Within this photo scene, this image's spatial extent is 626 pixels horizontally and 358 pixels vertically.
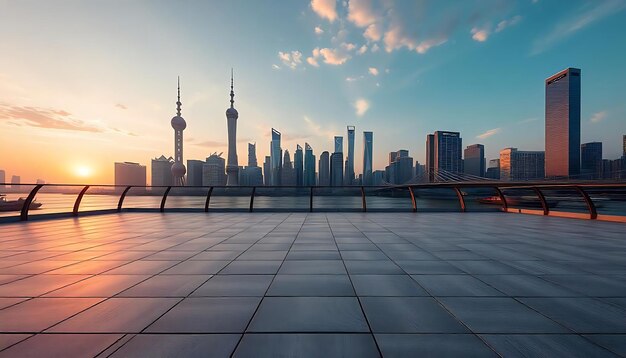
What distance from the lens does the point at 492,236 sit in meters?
6.98

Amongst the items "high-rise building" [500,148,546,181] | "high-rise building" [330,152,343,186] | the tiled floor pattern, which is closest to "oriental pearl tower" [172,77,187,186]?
"high-rise building" [330,152,343,186]

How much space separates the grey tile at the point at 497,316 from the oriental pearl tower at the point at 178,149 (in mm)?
200807

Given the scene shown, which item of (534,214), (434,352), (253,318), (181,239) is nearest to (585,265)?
(434,352)

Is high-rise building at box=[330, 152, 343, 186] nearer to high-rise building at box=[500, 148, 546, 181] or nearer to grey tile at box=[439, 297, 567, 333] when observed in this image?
high-rise building at box=[500, 148, 546, 181]

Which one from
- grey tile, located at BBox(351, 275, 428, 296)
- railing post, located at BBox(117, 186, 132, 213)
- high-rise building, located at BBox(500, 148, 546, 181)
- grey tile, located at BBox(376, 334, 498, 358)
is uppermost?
high-rise building, located at BBox(500, 148, 546, 181)

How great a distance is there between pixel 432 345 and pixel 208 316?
2.18 meters

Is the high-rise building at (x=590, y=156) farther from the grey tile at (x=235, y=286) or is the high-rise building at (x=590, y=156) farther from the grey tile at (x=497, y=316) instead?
the grey tile at (x=235, y=286)

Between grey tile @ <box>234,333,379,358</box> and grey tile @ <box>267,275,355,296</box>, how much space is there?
89 centimetres

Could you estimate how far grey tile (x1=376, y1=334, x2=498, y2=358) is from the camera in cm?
214

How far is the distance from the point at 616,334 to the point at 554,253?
3424mm

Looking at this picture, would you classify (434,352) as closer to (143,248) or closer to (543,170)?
(143,248)

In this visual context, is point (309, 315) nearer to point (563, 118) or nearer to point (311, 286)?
point (311, 286)

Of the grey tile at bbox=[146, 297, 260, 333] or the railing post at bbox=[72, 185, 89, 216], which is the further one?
the railing post at bbox=[72, 185, 89, 216]

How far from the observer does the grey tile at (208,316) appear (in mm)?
2533
